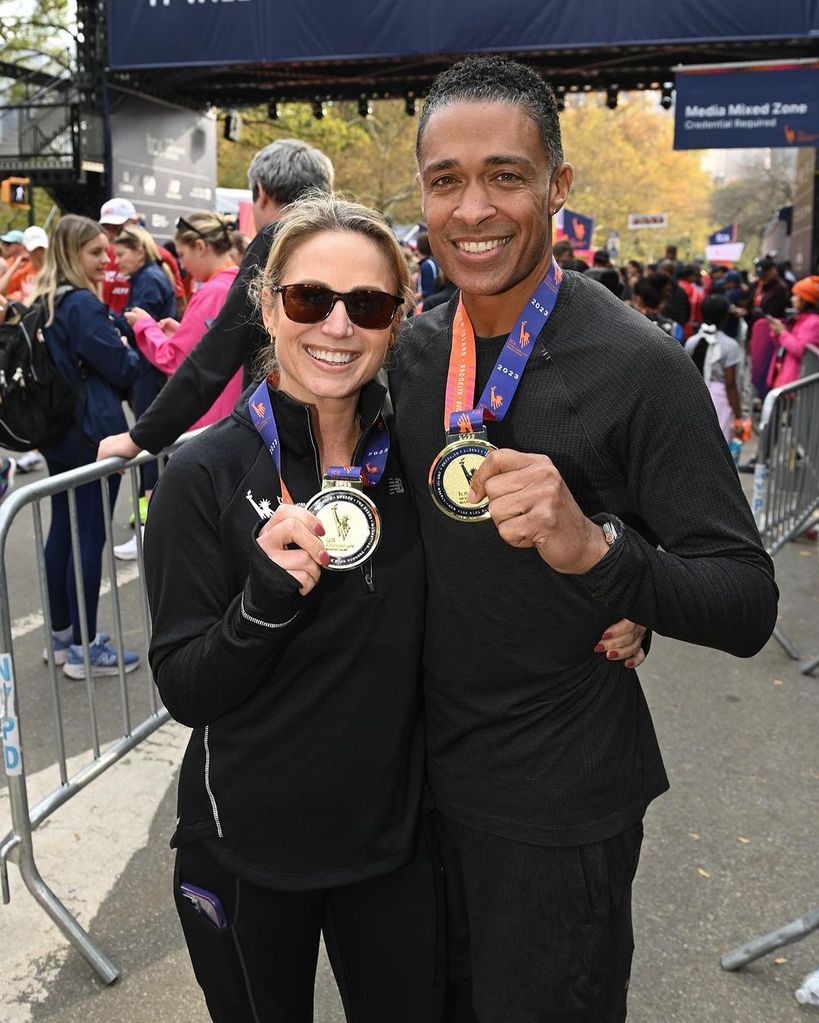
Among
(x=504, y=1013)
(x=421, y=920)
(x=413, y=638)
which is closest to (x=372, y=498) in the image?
(x=413, y=638)

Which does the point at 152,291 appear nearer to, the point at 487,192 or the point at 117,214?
the point at 117,214

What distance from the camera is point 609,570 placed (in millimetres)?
1593

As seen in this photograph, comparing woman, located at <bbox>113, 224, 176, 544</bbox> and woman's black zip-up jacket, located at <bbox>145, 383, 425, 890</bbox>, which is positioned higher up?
woman, located at <bbox>113, 224, 176, 544</bbox>

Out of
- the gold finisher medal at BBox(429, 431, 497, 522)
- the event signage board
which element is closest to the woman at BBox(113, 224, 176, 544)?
the gold finisher medal at BBox(429, 431, 497, 522)

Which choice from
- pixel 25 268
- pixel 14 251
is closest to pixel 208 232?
pixel 25 268

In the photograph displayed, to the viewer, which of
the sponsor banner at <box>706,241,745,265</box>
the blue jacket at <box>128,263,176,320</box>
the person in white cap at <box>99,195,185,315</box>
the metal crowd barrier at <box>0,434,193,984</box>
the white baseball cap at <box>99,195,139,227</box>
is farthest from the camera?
the sponsor banner at <box>706,241,745,265</box>

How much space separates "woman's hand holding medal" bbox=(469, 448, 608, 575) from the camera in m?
1.49

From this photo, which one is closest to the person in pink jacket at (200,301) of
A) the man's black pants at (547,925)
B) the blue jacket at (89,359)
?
the blue jacket at (89,359)

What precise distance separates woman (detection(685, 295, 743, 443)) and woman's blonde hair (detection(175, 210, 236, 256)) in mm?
4957

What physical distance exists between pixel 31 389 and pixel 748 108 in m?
10.6

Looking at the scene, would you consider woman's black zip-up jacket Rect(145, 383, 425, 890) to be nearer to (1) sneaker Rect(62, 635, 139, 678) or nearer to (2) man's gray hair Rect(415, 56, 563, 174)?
(2) man's gray hair Rect(415, 56, 563, 174)

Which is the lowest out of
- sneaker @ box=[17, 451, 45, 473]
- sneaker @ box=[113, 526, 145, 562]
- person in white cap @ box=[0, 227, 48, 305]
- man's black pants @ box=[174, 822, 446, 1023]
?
sneaker @ box=[113, 526, 145, 562]

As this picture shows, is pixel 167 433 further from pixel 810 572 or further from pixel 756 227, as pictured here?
pixel 756 227

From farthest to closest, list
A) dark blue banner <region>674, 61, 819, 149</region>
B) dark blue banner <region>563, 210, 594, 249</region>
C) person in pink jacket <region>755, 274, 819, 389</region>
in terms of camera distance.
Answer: dark blue banner <region>563, 210, 594, 249</region> → dark blue banner <region>674, 61, 819, 149</region> → person in pink jacket <region>755, 274, 819, 389</region>
